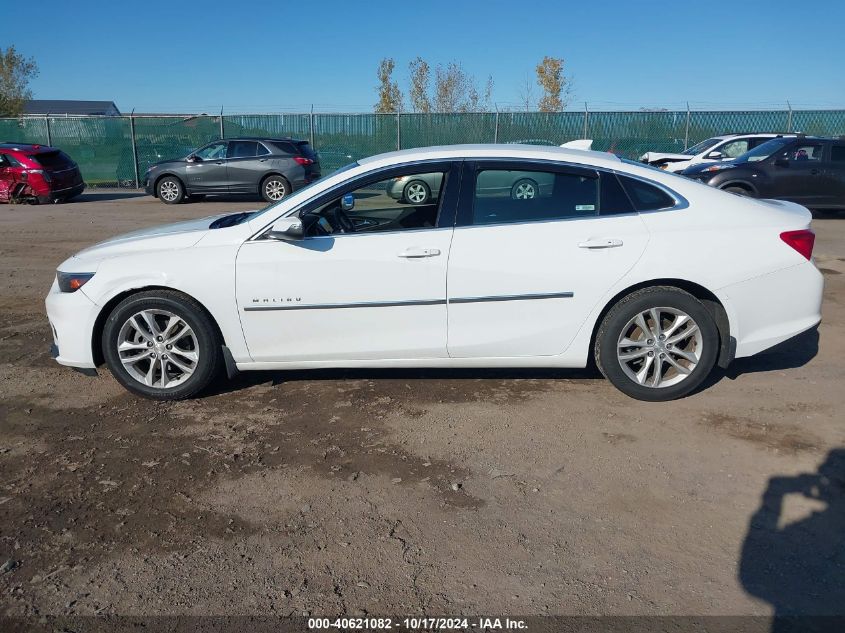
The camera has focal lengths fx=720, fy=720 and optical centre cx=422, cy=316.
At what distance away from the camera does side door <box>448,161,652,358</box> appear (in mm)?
4508

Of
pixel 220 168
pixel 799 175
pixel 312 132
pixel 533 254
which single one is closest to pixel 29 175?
pixel 220 168

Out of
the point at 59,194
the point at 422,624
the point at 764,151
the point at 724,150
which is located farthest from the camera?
the point at 59,194

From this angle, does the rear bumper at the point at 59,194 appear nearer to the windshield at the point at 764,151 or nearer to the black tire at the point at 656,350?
the windshield at the point at 764,151

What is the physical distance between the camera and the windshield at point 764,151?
45.4ft

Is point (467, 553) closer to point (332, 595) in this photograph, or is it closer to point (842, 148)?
point (332, 595)

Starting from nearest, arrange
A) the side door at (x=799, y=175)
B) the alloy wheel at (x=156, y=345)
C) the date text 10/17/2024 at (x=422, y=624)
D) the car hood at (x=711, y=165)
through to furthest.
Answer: the date text 10/17/2024 at (x=422, y=624) → the alloy wheel at (x=156, y=345) → the side door at (x=799, y=175) → the car hood at (x=711, y=165)

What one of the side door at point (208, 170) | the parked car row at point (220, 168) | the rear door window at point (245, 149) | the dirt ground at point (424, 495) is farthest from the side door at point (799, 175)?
the side door at point (208, 170)

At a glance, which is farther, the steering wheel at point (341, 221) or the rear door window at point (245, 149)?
the rear door window at point (245, 149)

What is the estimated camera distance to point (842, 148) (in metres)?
13.9

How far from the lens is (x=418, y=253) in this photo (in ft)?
14.7

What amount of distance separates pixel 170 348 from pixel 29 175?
16.1 metres

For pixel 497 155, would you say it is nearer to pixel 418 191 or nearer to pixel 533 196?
pixel 533 196

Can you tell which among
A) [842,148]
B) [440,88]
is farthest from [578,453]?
[440,88]

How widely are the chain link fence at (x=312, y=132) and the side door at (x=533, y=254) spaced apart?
68.8ft
